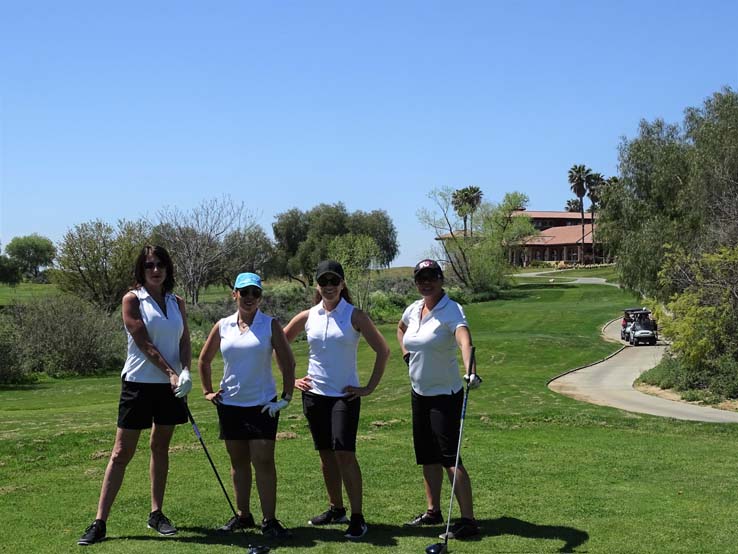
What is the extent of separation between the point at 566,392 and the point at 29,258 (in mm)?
118371

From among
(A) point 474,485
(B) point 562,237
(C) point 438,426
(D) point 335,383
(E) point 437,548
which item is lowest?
(A) point 474,485

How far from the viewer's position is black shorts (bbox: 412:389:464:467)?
6199mm

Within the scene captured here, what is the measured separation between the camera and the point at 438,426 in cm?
621

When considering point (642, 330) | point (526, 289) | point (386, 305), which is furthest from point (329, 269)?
point (526, 289)

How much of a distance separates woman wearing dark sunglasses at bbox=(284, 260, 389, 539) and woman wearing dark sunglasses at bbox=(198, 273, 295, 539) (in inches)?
10.4

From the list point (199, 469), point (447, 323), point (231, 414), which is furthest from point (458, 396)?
point (199, 469)

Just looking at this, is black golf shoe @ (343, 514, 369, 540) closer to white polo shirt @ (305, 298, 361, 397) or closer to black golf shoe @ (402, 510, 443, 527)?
black golf shoe @ (402, 510, 443, 527)

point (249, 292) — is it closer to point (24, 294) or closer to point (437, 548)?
point (437, 548)

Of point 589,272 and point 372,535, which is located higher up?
point 589,272

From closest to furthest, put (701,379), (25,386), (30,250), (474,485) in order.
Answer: (474,485) < (701,379) < (25,386) < (30,250)

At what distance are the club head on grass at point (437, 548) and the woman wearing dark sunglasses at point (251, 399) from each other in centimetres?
111

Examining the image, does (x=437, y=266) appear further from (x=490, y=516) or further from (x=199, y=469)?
(x=199, y=469)

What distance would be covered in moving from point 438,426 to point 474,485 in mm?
1857

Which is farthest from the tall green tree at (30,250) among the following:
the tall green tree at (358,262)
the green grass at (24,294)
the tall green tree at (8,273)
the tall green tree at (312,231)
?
the tall green tree at (358,262)
